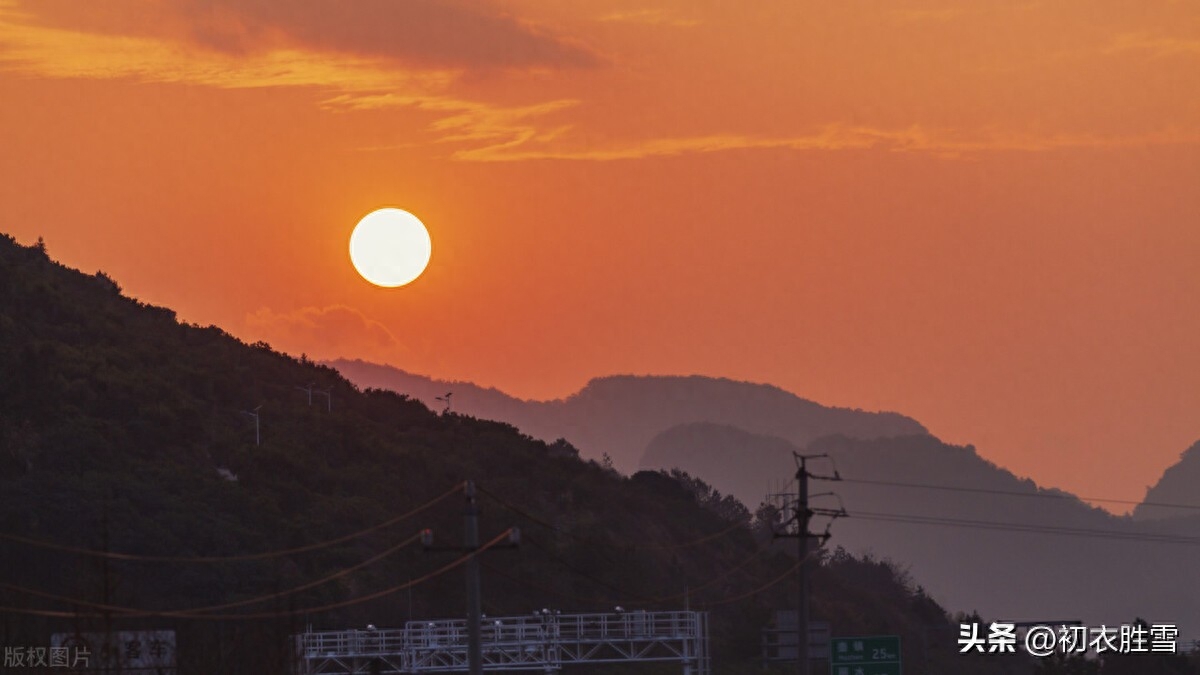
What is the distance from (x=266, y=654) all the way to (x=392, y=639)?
1261 cm

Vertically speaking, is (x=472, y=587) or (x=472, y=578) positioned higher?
(x=472, y=578)

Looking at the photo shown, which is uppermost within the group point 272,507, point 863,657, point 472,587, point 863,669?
point 272,507

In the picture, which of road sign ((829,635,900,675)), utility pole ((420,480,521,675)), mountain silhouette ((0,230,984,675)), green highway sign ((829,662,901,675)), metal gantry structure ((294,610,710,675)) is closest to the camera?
utility pole ((420,480,521,675))

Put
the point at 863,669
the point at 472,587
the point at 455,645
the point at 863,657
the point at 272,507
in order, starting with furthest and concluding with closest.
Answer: the point at 272,507 < the point at 455,645 < the point at 863,669 < the point at 863,657 < the point at 472,587

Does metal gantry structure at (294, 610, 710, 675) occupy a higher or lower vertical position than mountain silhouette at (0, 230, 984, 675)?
lower

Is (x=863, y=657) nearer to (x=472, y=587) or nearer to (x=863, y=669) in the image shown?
(x=863, y=669)

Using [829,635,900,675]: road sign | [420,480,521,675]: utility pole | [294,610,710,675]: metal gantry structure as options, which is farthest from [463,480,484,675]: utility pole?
[829,635,900,675]: road sign

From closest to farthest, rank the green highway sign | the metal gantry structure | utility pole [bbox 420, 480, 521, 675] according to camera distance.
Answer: utility pole [bbox 420, 480, 521, 675]
the green highway sign
the metal gantry structure

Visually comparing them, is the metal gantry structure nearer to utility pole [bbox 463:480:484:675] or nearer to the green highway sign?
the green highway sign

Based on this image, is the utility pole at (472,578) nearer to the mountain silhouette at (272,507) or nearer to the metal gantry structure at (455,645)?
the mountain silhouette at (272,507)

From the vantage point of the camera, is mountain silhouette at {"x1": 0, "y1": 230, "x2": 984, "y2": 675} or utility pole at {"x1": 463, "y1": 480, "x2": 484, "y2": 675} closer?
utility pole at {"x1": 463, "y1": 480, "x2": 484, "y2": 675}

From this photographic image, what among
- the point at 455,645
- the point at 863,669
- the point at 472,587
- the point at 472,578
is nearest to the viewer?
the point at 472,578

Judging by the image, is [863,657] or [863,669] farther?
[863,669]

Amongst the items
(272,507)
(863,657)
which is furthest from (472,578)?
(272,507)
